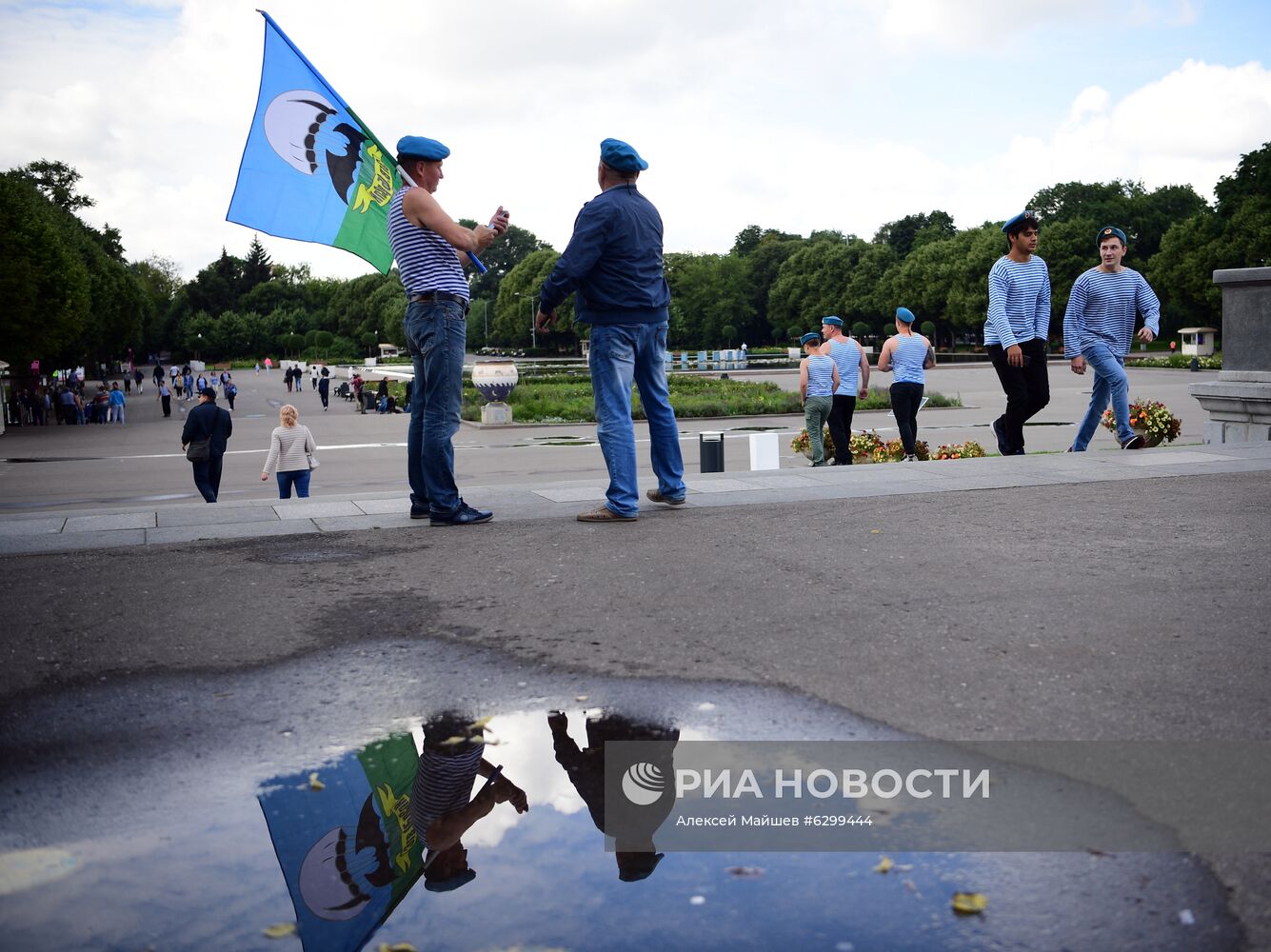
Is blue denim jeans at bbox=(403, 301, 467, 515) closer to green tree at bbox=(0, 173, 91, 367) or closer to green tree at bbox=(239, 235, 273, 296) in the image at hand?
green tree at bbox=(0, 173, 91, 367)

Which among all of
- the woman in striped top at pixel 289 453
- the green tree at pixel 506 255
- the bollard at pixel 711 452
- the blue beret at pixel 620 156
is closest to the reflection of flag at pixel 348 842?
the blue beret at pixel 620 156

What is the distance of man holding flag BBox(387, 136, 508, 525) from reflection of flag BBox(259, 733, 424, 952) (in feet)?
12.3

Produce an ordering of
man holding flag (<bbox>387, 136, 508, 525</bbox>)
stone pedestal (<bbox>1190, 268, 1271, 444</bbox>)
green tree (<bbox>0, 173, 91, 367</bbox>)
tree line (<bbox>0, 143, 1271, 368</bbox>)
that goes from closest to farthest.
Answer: man holding flag (<bbox>387, 136, 508, 525</bbox>) → stone pedestal (<bbox>1190, 268, 1271, 444</bbox>) → green tree (<bbox>0, 173, 91, 367</bbox>) → tree line (<bbox>0, 143, 1271, 368</bbox>)

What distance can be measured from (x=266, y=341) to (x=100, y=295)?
294ft

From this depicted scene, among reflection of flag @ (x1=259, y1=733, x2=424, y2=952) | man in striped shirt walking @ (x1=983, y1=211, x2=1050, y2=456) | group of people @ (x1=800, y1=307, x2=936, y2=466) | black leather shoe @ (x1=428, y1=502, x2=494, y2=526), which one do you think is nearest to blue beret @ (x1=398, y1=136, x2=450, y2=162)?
black leather shoe @ (x1=428, y1=502, x2=494, y2=526)

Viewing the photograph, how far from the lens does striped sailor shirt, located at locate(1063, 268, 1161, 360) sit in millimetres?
10938

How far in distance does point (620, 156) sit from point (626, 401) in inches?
55.4

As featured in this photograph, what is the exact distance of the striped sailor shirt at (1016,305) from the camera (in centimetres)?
1055

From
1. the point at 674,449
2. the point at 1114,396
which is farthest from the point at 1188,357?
the point at 674,449

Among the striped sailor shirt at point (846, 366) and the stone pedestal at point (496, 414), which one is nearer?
the striped sailor shirt at point (846, 366)

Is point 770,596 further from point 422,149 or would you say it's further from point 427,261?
point 422,149

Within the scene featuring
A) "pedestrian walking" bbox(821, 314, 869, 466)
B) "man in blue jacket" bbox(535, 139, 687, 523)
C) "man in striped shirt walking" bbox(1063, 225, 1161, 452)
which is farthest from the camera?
"pedestrian walking" bbox(821, 314, 869, 466)

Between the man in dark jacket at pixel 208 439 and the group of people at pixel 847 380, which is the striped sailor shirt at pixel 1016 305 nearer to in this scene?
the group of people at pixel 847 380

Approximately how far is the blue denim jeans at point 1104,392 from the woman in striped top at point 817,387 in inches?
157
